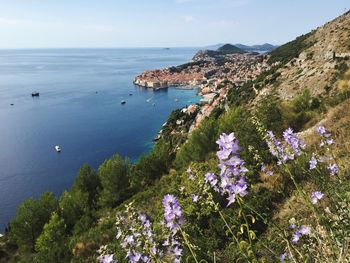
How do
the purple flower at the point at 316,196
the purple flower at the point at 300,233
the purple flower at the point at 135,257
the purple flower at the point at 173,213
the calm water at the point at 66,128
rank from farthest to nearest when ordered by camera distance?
the calm water at the point at 66,128, the purple flower at the point at 316,196, the purple flower at the point at 300,233, the purple flower at the point at 135,257, the purple flower at the point at 173,213

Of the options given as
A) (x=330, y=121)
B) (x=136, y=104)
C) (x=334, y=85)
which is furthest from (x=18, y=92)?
(x=330, y=121)

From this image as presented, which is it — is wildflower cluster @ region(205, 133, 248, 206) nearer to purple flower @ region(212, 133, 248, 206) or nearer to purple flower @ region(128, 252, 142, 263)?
purple flower @ region(212, 133, 248, 206)

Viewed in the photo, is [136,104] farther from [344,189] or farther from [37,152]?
[344,189]

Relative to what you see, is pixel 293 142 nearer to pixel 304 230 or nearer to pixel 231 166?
pixel 304 230

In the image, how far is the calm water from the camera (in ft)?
190

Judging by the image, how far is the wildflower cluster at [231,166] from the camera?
8.57ft

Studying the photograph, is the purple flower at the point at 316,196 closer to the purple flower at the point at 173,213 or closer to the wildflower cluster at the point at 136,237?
the purple flower at the point at 173,213

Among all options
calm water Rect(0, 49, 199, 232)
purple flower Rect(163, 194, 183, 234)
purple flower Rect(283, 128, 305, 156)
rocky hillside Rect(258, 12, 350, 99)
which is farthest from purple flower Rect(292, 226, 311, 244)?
calm water Rect(0, 49, 199, 232)

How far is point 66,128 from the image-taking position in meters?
86.2

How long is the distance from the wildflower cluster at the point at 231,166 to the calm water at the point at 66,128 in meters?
49.3

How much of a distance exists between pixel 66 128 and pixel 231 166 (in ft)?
290

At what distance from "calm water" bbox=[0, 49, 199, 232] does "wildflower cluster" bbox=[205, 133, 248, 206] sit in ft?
162

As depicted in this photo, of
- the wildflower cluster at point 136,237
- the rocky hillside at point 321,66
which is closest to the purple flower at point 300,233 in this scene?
the wildflower cluster at point 136,237

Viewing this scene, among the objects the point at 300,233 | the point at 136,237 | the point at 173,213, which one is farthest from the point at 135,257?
the point at 300,233
